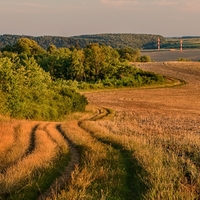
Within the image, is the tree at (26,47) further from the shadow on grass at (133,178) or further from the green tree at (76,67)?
the shadow on grass at (133,178)

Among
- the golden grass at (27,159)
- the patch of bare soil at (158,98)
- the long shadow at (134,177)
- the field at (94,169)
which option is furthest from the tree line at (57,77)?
the long shadow at (134,177)

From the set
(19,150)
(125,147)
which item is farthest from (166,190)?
(19,150)

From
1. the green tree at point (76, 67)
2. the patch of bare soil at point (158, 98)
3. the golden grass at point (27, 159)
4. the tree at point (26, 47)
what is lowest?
the patch of bare soil at point (158, 98)

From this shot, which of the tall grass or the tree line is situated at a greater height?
the tall grass

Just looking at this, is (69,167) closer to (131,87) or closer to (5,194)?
(5,194)

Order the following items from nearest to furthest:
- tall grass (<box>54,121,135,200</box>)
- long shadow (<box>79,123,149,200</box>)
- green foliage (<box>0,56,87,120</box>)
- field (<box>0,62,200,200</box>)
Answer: tall grass (<box>54,121,135,200</box>) → field (<box>0,62,200,200</box>) → long shadow (<box>79,123,149,200</box>) → green foliage (<box>0,56,87,120</box>)

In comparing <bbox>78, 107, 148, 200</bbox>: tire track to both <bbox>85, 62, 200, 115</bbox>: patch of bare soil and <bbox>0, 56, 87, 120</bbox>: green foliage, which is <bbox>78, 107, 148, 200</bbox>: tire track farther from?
<bbox>85, 62, 200, 115</bbox>: patch of bare soil

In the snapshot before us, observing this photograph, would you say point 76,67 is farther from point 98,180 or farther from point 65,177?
point 98,180

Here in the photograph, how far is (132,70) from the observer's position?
94812mm

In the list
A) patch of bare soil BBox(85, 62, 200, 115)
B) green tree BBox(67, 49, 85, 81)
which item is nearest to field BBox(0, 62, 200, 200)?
patch of bare soil BBox(85, 62, 200, 115)

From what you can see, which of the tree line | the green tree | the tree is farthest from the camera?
the tree

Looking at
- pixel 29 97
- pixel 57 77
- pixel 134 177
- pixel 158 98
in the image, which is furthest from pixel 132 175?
pixel 57 77

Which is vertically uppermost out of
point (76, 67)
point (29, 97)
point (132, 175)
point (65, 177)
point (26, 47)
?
point (65, 177)

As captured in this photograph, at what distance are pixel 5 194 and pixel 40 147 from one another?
626cm
